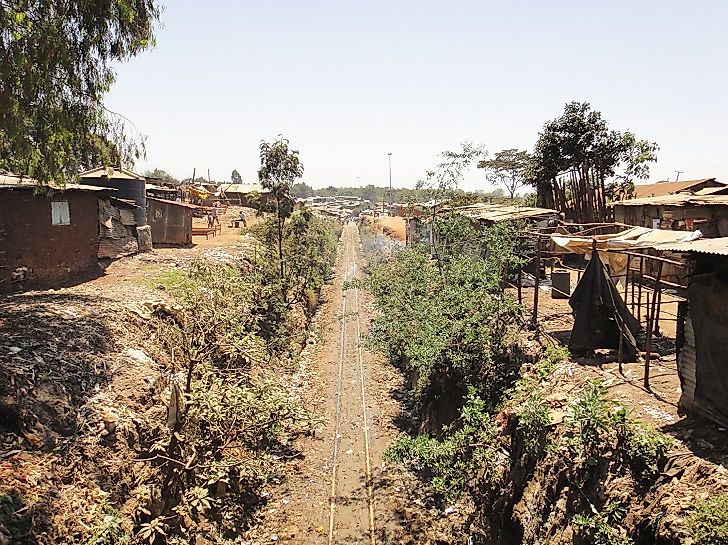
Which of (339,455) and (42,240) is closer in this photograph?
(339,455)

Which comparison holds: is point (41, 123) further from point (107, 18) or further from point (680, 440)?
point (680, 440)

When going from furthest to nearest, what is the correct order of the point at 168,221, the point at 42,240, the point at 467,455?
1. the point at 168,221
2. the point at 42,240
3. the point at 467,455

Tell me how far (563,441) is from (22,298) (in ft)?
39.6

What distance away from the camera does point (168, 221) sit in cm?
2547

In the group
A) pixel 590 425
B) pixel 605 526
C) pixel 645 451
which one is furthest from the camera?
pixel 590 425

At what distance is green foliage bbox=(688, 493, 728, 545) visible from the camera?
16.4 ft

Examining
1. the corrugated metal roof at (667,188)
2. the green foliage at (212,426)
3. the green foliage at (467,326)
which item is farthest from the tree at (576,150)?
the green foliage at (212,426)

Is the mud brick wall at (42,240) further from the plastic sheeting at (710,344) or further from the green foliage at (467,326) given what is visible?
the plastic sheeting at (710,344)

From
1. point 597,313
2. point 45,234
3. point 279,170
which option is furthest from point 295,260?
point 597,313

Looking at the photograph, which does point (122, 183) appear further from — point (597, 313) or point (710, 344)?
point (710, 344)

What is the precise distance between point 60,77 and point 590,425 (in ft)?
36.4

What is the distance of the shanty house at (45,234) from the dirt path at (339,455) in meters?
8.00

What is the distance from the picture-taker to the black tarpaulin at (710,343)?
21.7ft

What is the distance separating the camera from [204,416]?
10.2 metres
